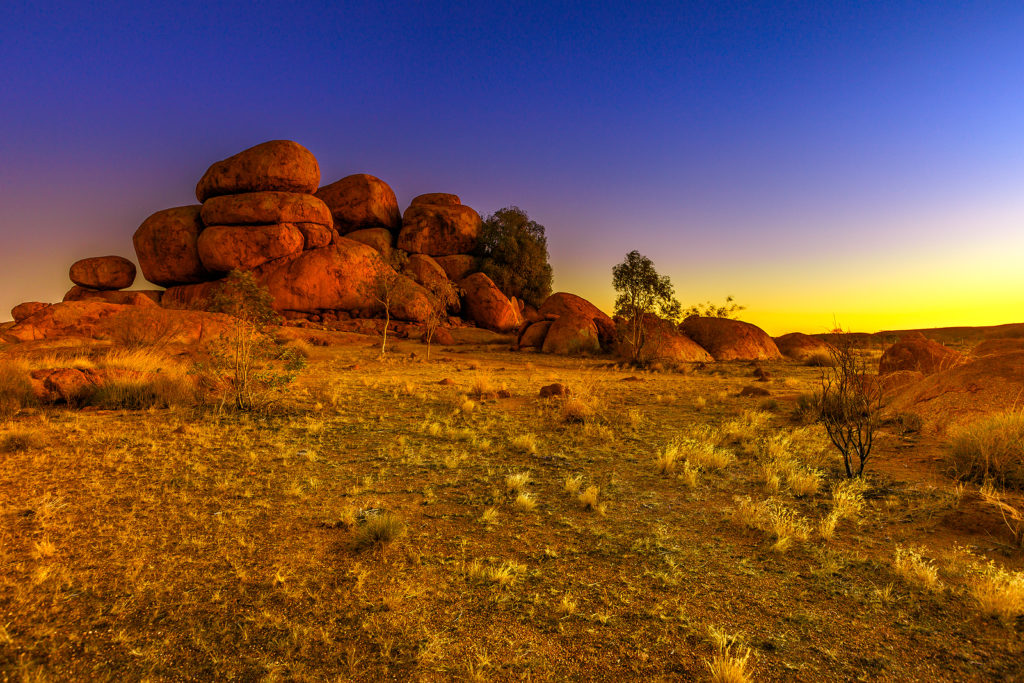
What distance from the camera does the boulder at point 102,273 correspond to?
124 feet

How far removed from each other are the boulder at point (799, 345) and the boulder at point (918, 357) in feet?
49.4

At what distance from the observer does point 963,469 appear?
5.91m

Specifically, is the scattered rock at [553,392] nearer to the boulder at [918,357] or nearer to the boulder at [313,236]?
the boulder at [918,357]

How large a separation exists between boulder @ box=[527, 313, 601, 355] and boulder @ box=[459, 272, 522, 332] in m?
11.4

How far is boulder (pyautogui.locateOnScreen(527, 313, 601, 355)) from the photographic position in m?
26.4

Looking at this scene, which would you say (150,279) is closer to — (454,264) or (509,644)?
(454,264)

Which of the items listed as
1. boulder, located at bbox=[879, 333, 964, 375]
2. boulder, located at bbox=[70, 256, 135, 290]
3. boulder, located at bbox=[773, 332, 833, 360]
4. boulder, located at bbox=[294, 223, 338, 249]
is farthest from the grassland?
boulder, located at bbox=[70, 256, 135, 290]

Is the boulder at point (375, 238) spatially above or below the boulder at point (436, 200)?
below

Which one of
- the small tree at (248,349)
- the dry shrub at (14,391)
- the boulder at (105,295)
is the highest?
the boulder at (105,295)

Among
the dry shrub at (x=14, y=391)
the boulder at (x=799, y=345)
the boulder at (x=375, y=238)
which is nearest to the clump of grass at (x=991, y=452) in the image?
the dry shrub at (x=14, y=391)

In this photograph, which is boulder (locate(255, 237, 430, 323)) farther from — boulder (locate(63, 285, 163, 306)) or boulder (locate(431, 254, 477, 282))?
boulder (locate(63, 285, 163, 306))

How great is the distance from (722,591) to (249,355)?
377 inches

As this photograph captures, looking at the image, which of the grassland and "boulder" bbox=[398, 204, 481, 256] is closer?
the grassland

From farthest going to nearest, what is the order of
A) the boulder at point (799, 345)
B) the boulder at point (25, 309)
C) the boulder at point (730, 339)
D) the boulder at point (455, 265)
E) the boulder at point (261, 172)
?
the boulder at point (455, 265), the boulder at point (261, 172), the boulder at point (799, 345), the boulder at point (730, 339), the boulder at point (25, 309)
